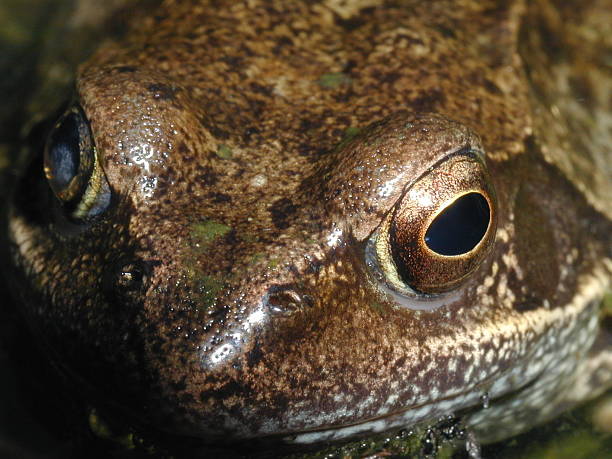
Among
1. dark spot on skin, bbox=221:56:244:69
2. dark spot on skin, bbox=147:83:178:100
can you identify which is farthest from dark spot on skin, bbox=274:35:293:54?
dark spot on skin, bbox=147:83:178:100

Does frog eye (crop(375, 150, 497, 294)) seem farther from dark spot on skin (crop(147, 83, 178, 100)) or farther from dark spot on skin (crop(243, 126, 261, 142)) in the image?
dark spot on skin (crop(147, 83, 178, 100))

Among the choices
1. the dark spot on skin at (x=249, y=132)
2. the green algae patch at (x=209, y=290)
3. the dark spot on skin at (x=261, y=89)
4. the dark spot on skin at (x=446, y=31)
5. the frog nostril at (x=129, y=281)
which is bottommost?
the dark spot on skin at (x=446, y=31)

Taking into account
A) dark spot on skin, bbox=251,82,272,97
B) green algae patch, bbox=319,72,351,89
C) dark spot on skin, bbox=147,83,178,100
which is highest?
dark spot on skin, bbox=147,83,178,100

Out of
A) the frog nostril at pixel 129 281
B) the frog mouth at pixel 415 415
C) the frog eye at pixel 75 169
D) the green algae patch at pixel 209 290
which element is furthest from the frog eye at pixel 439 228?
the frog eye at pixel 75 169

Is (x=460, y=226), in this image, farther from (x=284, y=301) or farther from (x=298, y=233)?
(x=284, y=301)

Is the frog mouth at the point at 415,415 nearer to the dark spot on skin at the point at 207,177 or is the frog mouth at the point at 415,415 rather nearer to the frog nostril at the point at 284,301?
the frog nostril at the point at 284,301

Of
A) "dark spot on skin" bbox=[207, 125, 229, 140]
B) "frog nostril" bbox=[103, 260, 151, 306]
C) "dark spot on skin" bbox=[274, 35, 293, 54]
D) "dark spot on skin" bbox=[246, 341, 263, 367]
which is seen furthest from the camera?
Answer: "dark spot on skin" bbox=[274, 35, 293, 54]

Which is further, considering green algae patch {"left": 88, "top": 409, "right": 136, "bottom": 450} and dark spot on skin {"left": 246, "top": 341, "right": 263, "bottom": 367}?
green algae patch {"left": 88, "top": 409, "right": 136, "bottom": 450}

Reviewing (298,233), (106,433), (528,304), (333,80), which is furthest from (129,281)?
(528,304)
